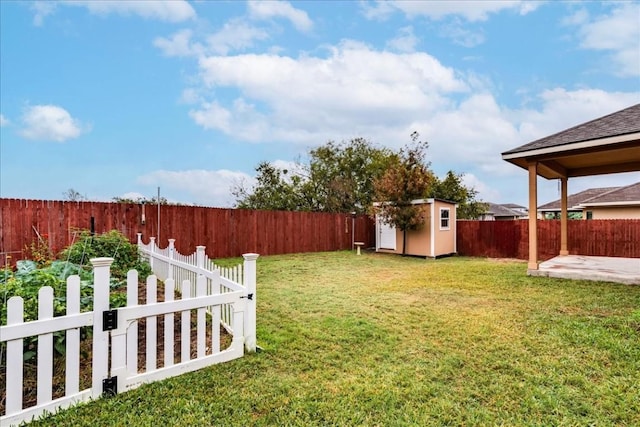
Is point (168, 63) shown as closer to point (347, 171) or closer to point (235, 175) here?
point (235, 175)

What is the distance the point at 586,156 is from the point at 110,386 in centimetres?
890

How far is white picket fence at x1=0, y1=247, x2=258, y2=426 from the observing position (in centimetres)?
192

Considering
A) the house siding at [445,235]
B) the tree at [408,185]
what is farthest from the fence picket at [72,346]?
the house siding at [445,235]

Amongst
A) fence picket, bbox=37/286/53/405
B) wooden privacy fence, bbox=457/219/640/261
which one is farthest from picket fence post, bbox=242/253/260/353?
wooden privacy fence, bbox=457/219/640/261

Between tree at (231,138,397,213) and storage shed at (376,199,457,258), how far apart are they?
6.64 metres

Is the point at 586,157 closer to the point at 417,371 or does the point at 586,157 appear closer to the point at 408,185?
the point at 408,185

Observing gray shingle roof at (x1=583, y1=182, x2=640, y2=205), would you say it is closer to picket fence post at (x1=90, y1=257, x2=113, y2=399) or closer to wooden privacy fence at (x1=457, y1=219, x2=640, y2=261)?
wooden privacy fence at (x1=457, y1=219, x2=640, y2=261)

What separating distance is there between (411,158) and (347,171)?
936 cm

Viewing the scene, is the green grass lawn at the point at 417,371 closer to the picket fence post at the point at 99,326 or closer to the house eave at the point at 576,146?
the picket fence post at the point at 99,326

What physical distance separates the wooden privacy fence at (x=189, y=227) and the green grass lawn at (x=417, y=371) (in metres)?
4.67

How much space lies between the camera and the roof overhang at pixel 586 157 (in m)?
5.96

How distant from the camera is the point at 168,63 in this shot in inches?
351

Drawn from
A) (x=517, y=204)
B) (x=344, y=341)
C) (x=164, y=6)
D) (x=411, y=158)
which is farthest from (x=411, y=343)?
(x=517, y=204)

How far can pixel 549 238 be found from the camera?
36.9 feet
